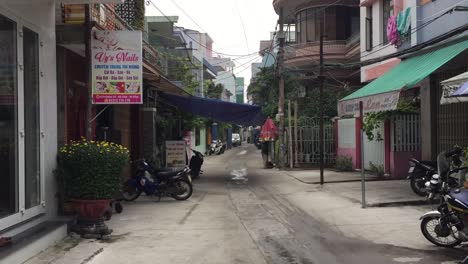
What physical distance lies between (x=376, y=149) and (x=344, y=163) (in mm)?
2579

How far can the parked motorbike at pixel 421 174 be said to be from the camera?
1253cm

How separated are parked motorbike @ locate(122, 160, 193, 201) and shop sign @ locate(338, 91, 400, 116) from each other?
15.4ft

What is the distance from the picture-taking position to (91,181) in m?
8.21

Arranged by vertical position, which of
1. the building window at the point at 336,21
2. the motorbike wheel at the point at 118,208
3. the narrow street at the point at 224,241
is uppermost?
the building window at the point at 336,21

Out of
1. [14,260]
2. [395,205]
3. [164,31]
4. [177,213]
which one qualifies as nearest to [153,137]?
[177,213]

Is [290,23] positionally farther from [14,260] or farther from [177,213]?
[14,260]

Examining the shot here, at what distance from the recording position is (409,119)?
17203 mm

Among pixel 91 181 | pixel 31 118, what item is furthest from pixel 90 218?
pixel 31 118

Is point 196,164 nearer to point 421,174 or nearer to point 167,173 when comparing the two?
point 167,173

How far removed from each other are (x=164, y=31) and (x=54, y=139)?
27.0m

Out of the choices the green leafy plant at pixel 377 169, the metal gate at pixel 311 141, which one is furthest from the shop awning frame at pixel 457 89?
the metal gate at pixel 311 141

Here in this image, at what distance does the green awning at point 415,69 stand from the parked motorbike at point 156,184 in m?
5.18

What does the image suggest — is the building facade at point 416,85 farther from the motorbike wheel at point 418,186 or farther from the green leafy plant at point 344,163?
the motorbike wheel at point 418,186

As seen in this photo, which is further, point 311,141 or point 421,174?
point 311,141
